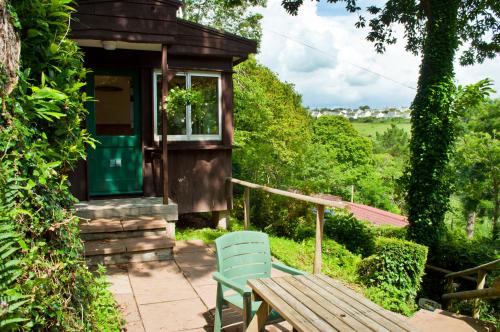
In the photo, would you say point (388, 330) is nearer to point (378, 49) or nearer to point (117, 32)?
point (117, 32)

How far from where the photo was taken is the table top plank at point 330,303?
2104 mm

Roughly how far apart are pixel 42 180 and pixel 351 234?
8100 mm

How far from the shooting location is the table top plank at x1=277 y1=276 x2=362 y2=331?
209cm

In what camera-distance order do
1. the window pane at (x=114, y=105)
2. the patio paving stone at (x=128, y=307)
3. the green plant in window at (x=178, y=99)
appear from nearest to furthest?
the patio paving stone at (x=128, y=307), the green plant in window at (x=178, y=99), the window pane at (x=114, y=105)

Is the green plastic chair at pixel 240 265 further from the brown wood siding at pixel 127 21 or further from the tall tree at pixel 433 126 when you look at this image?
the tall tree at pixel 433 126

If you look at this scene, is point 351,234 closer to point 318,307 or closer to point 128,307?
point 128,307

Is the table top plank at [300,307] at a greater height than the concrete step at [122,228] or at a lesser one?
greater

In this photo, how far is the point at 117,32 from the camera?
592 cm

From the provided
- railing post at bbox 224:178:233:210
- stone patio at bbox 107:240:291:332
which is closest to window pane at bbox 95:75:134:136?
railing post at bbox 224:178:233:210

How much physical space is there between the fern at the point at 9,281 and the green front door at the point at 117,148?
17.7ft

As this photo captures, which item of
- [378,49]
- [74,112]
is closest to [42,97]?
[74,112]

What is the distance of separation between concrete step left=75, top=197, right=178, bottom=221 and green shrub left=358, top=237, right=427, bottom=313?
10.6 feet

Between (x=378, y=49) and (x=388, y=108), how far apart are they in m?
99.7

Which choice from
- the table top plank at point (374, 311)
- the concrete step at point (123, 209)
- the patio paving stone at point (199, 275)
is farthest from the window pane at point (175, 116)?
the table top plank at point (374, 311)
